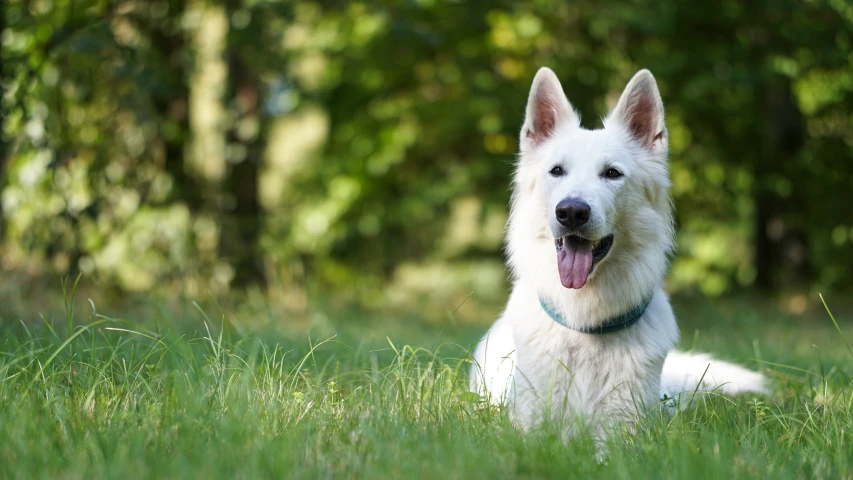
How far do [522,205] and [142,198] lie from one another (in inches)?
221

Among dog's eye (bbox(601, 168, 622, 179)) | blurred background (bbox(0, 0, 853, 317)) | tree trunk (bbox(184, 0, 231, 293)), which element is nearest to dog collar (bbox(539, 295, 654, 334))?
dog's eye (bbox(601, 168, 622, 179))

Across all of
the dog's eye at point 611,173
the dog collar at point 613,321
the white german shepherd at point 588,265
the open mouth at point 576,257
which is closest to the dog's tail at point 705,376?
the white german shepherd at point 588,265

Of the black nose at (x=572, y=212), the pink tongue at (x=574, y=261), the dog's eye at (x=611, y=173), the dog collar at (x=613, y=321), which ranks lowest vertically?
the dog collar at (x=613, y=321)

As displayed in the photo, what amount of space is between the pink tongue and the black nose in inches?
5.7

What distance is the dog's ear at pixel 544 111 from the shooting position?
144 inches

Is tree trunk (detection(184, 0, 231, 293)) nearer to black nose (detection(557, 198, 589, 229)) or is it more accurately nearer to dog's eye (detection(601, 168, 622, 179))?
dog's eye (detection(601, 168, 622, 179))

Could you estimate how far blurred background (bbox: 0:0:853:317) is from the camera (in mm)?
6785

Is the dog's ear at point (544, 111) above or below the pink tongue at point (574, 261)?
above

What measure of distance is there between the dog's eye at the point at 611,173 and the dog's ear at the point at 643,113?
1.10 feet

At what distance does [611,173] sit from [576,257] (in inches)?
18.1

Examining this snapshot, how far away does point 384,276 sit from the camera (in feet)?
34.5

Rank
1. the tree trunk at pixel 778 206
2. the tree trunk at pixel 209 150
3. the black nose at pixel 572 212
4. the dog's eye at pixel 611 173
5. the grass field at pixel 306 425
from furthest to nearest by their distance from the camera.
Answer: the tree trunk at pixel 778 206 < the tree trunk at pixel 209 150 < the dog's eye at pixel 611 173 < the black nose at pixel 572 212 < the grass field at pixel 306 425

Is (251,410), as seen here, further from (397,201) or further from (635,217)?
(397,201)

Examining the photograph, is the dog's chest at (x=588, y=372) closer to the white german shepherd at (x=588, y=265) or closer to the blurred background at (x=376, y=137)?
the white german shepherd at (x=588, y=265)
